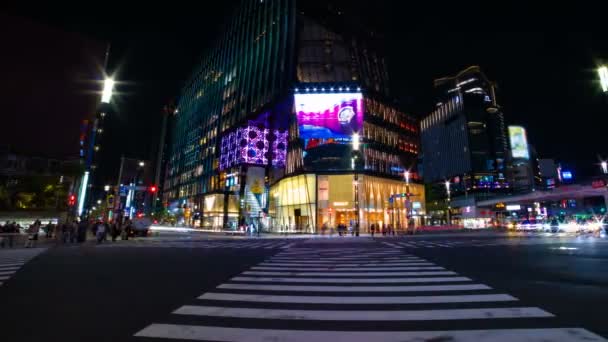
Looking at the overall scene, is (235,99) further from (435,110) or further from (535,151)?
(535,151)

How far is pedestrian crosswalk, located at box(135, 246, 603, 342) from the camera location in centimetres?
393

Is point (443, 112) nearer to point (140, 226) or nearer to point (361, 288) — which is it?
point (140, 226)

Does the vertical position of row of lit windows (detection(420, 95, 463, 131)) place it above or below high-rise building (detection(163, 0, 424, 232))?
above

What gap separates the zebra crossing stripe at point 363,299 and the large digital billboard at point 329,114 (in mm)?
47634

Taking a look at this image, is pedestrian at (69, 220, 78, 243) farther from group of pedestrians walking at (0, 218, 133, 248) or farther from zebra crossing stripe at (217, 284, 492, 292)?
zebra crossing stripe at (217, 284, 492, 292)

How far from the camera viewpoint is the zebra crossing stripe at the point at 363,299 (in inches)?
224

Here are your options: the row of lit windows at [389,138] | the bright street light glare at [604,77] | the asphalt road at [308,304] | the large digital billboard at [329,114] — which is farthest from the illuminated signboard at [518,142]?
the asphalt road at [308,304]

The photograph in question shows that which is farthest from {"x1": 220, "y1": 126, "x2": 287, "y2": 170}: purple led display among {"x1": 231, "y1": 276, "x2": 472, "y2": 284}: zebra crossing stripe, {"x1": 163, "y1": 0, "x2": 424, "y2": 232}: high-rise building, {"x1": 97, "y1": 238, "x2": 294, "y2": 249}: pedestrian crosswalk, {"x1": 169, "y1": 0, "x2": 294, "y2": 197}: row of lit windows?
{"x1": 231, "y1": 276, "x2": 472, "y2": 284}: zebra crossing stripe

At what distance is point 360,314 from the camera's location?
4.91m

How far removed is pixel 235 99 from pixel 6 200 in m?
54.5

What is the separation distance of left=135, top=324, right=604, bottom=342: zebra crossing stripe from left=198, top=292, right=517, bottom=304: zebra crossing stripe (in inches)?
63.8

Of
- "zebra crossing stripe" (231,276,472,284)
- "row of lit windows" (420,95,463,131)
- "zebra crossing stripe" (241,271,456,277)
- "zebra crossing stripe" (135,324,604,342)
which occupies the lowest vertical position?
"zebra crossing stripe" (241,271,456,277)

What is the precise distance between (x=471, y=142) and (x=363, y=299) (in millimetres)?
143132

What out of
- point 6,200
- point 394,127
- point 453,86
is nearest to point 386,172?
point 394,127
